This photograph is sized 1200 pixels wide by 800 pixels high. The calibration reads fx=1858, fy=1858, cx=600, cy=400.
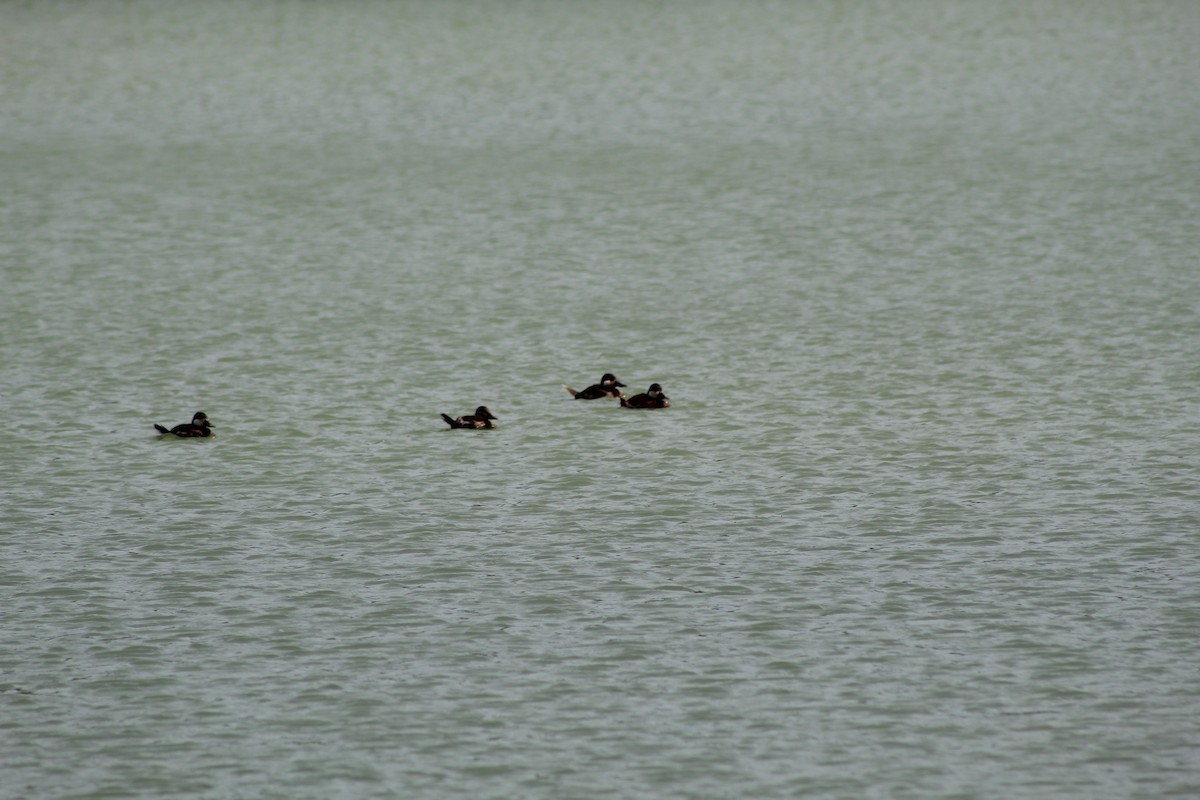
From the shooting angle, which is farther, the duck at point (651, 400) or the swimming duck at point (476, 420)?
the duck at point (651, 400)

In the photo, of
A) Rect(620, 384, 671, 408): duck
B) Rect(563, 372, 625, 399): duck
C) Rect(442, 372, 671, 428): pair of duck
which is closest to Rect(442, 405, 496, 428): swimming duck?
Rect(442, 372, 671, 428): pair of duck

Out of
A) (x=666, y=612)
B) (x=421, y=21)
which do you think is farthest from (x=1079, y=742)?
(x=421, y=21)

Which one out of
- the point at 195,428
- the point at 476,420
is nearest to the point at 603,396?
the point at 476,420

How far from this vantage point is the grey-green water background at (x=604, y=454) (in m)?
12.0

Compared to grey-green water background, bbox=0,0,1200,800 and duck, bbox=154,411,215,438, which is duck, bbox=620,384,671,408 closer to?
grey-green water background, bbox=0,0,1200,800

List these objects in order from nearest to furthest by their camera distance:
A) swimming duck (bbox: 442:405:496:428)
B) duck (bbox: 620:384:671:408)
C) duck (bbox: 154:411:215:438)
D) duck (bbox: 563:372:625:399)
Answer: duck (bbox: 154:411:215:438) → swimming duck (bbox: 442:405:496:428) → duck (bbox: 620:384:671:408) → duck (bbox: 563:372:625:399)

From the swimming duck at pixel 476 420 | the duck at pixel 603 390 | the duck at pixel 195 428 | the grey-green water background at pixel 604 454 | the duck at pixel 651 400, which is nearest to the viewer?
the grey-green water background at pixel 604 454

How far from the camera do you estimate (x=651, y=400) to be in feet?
66.9

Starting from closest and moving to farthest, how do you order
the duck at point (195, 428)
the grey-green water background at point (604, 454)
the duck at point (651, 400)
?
1. the grey-green water background at point (604, 454)
2. the duck at point (195, 428)
3. the duck at point (651, 400)

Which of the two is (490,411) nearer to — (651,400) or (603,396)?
(603,396)

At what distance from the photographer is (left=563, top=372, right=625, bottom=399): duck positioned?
20.6m

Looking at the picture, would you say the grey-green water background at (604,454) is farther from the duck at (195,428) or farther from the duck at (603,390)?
the duck at (603,390)

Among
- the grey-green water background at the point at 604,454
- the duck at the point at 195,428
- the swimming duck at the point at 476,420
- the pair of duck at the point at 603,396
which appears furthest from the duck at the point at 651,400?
the duck at the point at 195,428

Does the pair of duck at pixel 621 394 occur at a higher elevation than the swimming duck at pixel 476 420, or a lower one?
higher
